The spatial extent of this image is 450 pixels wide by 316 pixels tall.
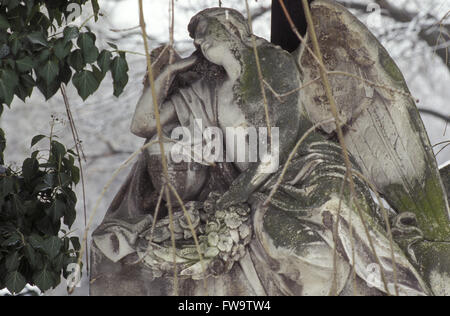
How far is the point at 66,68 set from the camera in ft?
6.40

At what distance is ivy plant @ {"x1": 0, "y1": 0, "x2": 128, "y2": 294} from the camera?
6.15 ft

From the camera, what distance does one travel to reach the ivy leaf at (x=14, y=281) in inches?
77.1

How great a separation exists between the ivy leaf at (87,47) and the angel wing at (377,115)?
1.82 feet

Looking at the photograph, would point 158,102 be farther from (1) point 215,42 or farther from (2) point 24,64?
(2) point 24,64

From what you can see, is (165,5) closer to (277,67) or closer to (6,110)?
(6,110)

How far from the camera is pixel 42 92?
1.99 meters

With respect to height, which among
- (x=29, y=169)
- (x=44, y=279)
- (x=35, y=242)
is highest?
(x=29, y=169)

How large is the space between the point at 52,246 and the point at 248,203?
1.90 feet

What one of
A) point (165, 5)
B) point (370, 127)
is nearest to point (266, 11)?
point (165, 5)

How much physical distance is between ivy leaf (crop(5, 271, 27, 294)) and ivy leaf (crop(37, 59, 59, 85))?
55 cm

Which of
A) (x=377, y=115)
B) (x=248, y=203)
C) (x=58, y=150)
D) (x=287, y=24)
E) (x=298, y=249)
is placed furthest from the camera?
(x=287, y=24)

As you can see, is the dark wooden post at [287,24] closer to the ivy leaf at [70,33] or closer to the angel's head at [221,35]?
the angel's head at [221,35]

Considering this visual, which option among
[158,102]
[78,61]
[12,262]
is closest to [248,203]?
[158,102]

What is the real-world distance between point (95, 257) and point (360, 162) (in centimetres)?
78
